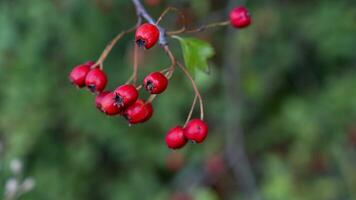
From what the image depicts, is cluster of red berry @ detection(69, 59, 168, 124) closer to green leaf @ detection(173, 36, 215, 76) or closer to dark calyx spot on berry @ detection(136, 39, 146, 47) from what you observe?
dark calyx spot on berry @ detection(136, 39, 146, 47)

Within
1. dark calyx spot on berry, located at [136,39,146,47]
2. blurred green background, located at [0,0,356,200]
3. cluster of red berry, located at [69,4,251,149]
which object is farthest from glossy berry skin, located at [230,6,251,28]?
blurred green background, located at [0,0,356,200]

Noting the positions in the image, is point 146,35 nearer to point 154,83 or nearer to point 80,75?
point 154,83

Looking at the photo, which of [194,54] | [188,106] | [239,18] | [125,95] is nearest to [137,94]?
[125,95]

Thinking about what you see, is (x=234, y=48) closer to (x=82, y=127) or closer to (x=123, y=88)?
(x=82, y=127)

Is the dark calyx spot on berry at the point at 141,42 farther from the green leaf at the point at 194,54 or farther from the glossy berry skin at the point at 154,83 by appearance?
the green leaf at the point at 194,54

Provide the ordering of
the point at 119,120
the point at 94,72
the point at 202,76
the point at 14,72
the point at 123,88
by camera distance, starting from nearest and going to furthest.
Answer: the point at 123,88 → the point at 94,72 → the point at 202,76 → the point at 14,72 → the point at 119,120

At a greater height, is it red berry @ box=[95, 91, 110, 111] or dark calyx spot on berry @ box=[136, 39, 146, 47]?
dark calyx spot on berry @ box=[136, 39, 146, 47]

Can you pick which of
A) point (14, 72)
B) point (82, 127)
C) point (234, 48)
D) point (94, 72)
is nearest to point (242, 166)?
point (234, 48)
